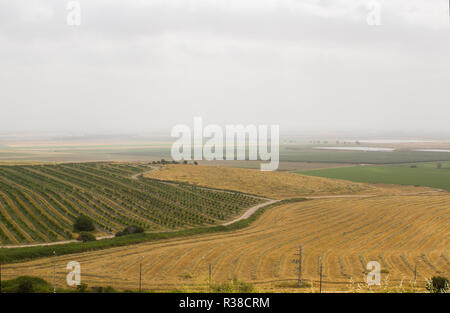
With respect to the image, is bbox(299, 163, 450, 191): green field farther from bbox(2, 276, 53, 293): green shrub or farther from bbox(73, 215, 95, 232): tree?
bbox(2, 276, 53, 293): green shrub

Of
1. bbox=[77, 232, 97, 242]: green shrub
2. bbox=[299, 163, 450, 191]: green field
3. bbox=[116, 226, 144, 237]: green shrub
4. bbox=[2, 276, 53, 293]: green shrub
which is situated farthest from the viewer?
bbox=[299, 163, 450, 191]: green field

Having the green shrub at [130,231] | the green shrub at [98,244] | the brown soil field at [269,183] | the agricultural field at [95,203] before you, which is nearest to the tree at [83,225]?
the agricultural field at [95,203]

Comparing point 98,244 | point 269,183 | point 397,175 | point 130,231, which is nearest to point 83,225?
point 130,231

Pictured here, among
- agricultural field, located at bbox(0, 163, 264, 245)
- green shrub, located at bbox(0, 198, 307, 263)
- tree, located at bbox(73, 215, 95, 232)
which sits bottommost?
green shrub, located at bbox(0, 198, 307, 263)

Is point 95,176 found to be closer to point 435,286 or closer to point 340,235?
point 340,235

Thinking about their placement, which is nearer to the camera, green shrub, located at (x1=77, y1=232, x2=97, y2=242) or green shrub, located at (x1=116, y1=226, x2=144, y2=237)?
green shrub, located at (x1=77, y1=232, x2=97, y2=242)

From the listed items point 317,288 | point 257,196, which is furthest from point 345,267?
point 257,196

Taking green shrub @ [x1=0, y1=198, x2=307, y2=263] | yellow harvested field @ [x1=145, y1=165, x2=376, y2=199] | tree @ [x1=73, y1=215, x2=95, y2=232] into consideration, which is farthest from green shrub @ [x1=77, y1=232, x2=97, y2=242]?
yellow harvested field @ [x1=145, y1=165, x2=376, y2=199]
